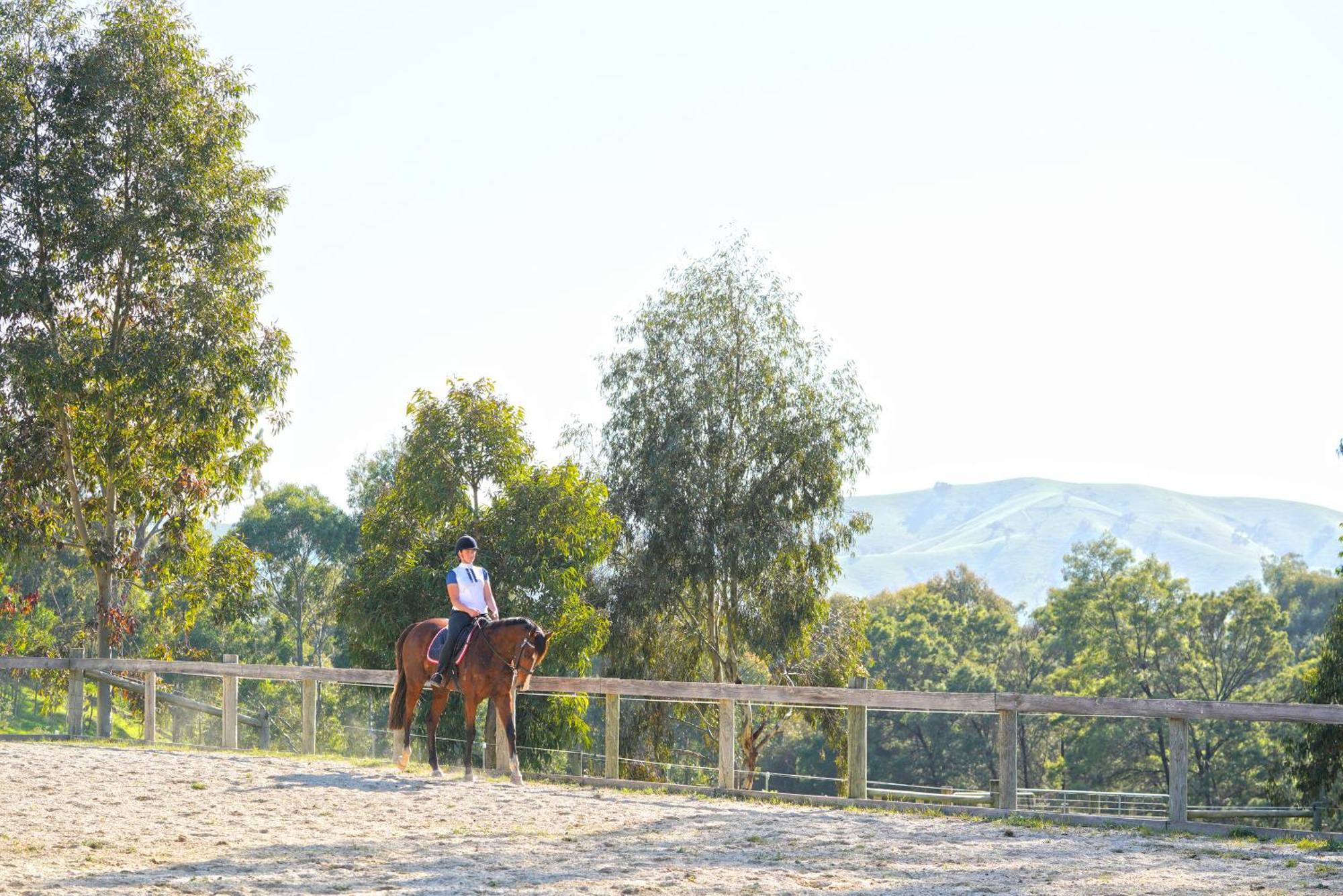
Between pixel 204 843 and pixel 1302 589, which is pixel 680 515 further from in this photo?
pixel 1302 589

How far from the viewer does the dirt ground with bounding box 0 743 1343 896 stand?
8.12 m

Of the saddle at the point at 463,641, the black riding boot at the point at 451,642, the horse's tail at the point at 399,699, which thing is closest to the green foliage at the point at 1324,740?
the saddle at the point at 463,641

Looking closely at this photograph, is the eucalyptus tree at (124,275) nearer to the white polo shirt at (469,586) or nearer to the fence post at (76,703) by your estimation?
the fence post at (76,703)

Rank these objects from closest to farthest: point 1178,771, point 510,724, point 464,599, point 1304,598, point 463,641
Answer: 1. point 1178,771
2. point 464,599
3. point 510,724
4. point 463,641
5. point 1304,598

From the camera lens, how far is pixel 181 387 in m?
23.2

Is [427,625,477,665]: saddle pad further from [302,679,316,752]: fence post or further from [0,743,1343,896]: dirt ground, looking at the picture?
[302,679,316,752]: fence post

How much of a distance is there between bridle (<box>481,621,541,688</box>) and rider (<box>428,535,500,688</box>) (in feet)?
0.79

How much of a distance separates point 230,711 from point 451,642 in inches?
207

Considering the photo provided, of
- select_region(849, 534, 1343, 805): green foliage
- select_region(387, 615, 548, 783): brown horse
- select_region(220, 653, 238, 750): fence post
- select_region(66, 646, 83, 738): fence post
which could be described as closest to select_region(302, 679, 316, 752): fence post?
select_region(220, 653, 238, 750): fence post

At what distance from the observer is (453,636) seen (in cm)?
1455

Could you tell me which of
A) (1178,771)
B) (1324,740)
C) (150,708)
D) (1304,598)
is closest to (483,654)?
(1178,771)

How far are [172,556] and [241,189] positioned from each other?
22.5 ft

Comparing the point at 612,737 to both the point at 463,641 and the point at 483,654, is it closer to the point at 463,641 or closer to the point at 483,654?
the point at 483,654

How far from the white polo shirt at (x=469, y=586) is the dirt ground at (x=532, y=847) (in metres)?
1.90
